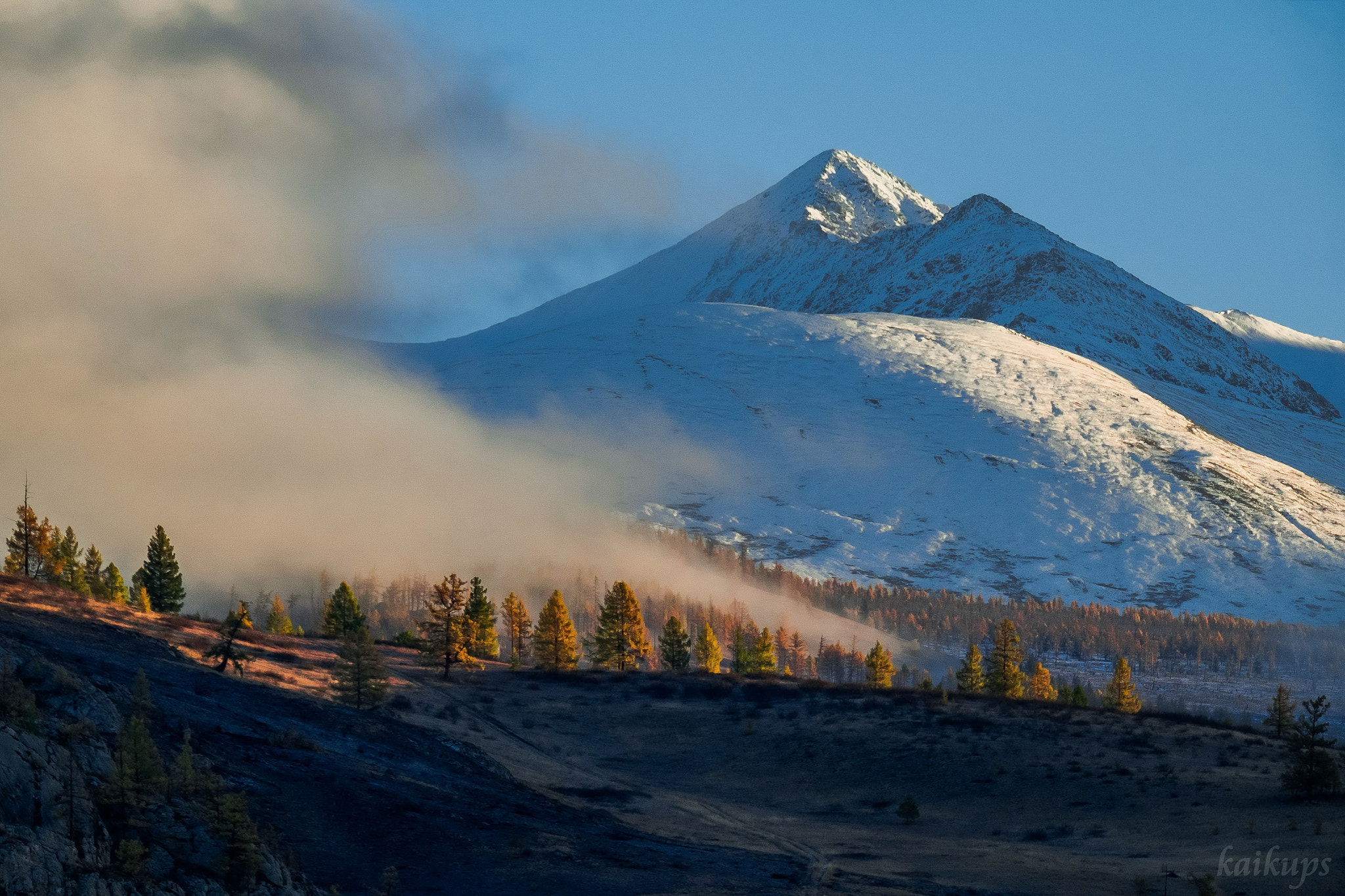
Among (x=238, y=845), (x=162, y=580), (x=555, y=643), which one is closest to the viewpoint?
(x=238, y=845)

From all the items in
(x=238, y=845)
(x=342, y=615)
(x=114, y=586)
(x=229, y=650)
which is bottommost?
(x=238, y=845)

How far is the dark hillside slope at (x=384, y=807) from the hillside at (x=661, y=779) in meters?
0.15

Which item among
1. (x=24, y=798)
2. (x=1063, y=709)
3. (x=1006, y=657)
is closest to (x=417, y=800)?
(x=24, y=798)

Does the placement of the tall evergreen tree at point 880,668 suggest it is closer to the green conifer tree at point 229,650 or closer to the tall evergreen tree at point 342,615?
the tall evergreen tree at point 342,615

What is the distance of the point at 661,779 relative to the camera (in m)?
73.4

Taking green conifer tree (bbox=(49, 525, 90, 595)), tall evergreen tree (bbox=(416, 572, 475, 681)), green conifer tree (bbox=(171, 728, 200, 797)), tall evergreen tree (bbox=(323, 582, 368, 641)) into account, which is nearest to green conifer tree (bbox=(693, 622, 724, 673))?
tall evergreen tree (bbox=(323, 582, 368, 641))

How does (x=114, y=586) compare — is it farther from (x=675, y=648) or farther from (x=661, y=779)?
(x=661, y=779)

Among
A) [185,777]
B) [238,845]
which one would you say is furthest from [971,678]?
[238,845]

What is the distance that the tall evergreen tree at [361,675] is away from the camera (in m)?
69.2

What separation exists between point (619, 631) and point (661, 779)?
1683 inches

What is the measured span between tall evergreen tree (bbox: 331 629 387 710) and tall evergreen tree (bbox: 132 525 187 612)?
5465 centimetres

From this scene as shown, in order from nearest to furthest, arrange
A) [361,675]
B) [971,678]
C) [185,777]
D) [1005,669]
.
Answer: [185,777] → [361,675] → [1005,669] → [971,678]

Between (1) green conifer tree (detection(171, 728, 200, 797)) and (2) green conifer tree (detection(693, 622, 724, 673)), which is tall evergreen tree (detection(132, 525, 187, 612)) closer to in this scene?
(2) green conifer tree (detection(693, 622, 724, 673))

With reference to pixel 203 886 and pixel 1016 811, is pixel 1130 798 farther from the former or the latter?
pixel 203 886
